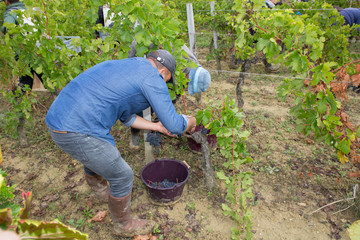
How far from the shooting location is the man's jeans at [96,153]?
1.90 meters

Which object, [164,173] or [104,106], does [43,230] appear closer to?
[104,106]

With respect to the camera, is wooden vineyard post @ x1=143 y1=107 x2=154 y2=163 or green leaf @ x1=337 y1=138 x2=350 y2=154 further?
wooden vineyard post @ x1=143 y1=107 x2=154 y2=163

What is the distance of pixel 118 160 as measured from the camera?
6.79ft

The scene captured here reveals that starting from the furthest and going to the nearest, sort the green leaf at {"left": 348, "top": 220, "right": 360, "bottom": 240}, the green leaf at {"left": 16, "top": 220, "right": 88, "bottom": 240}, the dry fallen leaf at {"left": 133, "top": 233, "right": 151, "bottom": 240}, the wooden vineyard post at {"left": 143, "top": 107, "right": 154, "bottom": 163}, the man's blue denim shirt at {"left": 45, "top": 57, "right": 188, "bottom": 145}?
the wooden vineyard post at {"left": 143, "top": 107, "right": 154, "bottom": 163} → the dry fallen leaf at {"left": 133, "top": 233, "right": 151, "bottom": 240} → the man's blue denim shirt at {"left": 45, "top": 57, "right": 188, "bottom": 145} → the green leaf at {"left": 348, "top": 220, "right": 360, "bottom": 240} → the green leaf at {"left": 16, "top": 220, "right": 88, "bottom": 240}

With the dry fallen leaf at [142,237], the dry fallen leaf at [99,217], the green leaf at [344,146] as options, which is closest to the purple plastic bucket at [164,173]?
the dry fallen leaf at [142,237]

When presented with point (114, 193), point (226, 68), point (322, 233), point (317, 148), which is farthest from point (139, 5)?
point (226, 68)

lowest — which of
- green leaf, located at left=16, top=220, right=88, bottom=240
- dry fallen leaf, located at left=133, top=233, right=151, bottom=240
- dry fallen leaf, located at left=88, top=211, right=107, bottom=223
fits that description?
dry fallen leaf, located at left=133, top=233, right=151, bottom=240

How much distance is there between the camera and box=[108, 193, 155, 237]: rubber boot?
2289 mm

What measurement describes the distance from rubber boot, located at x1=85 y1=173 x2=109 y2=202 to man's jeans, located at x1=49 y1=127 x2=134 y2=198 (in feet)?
2.00

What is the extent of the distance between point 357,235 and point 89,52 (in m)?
2.88

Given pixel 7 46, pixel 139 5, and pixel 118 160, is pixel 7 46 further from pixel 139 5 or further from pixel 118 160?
pixel 118 160

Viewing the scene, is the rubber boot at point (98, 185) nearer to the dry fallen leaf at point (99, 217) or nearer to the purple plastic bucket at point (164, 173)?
the dry fallen leaf at point (99, 217)

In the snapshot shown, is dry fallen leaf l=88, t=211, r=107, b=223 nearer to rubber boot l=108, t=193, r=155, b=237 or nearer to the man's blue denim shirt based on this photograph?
rubber boot l=108, t=193, r=155, b=237

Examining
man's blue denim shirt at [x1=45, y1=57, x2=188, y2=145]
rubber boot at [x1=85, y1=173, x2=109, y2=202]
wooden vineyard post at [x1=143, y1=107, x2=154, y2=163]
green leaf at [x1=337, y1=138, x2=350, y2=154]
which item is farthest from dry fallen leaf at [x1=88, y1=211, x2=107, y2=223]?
green leaf at [x1=337, y1=138, x2=350, y2=154]
